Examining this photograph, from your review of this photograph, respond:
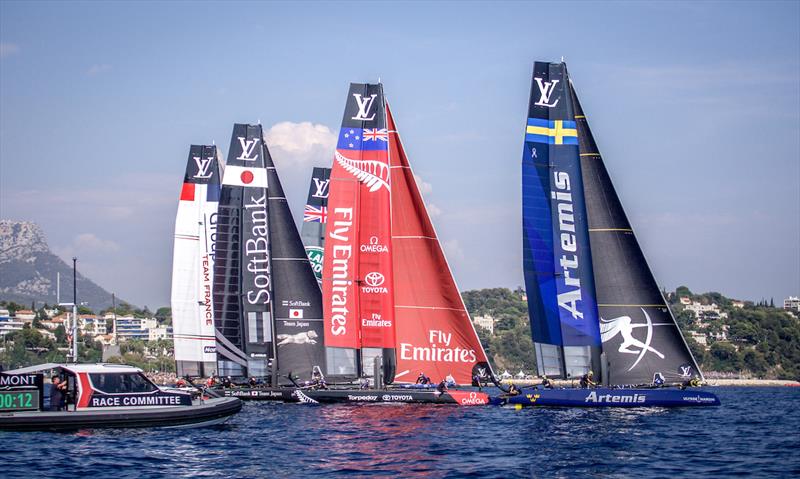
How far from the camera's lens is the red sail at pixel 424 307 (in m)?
41.8

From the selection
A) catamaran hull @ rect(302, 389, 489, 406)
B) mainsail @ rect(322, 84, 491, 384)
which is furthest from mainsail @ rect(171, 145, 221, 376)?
catamaran hull @ rect(302, 389, 489, 406)

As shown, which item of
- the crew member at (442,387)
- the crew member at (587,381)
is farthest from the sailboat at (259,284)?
the crew member at (587,381)

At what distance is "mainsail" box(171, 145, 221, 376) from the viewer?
5212 cm

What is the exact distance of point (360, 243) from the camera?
43.9 meters

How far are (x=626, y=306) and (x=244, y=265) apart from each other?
56.4ft

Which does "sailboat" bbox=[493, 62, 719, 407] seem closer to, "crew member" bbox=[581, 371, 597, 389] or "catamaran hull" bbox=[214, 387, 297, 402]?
"crew member" bbox=[581, 371, 597, 389]

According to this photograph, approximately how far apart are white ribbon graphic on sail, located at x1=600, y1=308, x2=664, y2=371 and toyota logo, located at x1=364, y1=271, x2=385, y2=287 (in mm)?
9432

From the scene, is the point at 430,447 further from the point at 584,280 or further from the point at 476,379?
the point at 584,280

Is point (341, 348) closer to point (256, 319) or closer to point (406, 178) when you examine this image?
point (256, 319)

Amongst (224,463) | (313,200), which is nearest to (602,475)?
(224,463)

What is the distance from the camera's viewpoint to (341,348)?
44.5 metres

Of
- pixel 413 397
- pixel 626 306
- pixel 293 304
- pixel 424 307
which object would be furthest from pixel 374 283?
pixel 626 306

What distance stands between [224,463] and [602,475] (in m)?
9.31

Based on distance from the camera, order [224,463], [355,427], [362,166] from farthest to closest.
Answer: [362,166] < [355,427] < [224,463]
